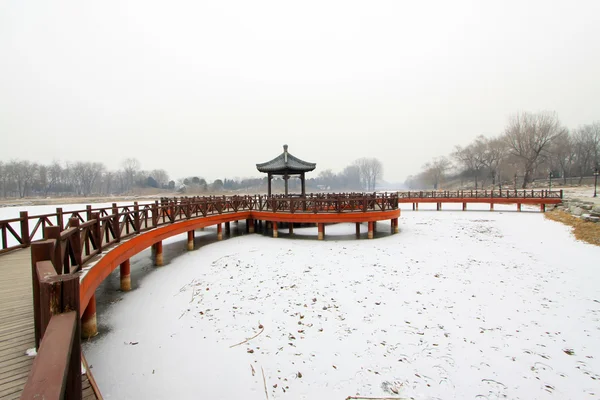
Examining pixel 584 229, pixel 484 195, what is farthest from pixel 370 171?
pixel 584 229

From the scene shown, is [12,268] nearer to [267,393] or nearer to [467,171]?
[267,393]

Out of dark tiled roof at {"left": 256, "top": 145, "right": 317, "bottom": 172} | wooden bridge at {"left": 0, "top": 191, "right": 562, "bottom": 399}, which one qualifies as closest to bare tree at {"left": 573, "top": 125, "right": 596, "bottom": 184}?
dark tiled roof at {"left": 256, "top": 145, "right": 317, "bottom": 172}

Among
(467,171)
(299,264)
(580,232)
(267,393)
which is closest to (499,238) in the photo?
(580,232)

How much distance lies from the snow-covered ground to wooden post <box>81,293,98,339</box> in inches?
12.8

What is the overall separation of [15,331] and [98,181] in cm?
9775

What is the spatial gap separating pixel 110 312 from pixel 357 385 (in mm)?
6989

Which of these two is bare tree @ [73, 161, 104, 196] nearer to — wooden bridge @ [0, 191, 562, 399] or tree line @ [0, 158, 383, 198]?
tree line @ [0, 158, 383, 198]

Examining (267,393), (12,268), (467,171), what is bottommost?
(267,393)

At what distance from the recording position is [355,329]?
6461 millimetres

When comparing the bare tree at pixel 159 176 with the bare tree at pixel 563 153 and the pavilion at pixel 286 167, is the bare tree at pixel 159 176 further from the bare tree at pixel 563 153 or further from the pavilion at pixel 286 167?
the bare tree at pixel 563 153

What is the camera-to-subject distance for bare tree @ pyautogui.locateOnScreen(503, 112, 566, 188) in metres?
46.5

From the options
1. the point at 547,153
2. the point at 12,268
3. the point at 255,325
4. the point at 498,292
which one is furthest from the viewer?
the point at 547,153

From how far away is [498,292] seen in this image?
820 centimetres

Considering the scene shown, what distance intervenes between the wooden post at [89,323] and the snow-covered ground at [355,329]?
0.32 metres
